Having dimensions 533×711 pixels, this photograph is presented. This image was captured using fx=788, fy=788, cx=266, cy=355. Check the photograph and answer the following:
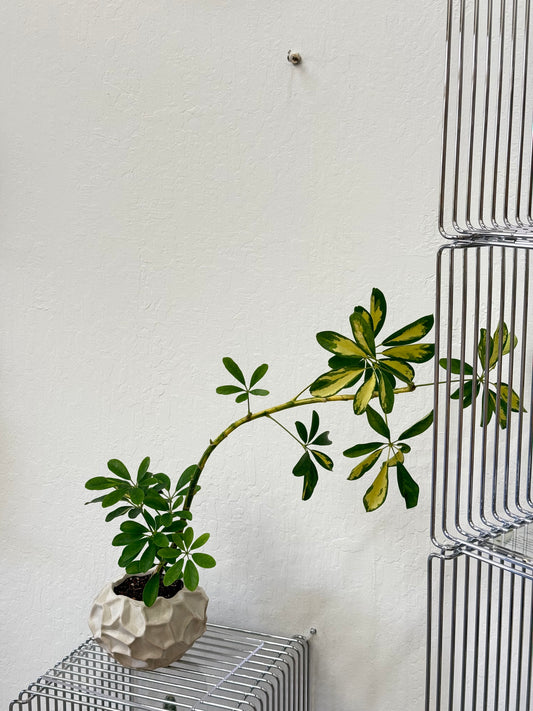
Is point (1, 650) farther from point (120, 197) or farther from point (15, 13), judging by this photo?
point (15, 13)

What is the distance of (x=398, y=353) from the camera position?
938 millimetres

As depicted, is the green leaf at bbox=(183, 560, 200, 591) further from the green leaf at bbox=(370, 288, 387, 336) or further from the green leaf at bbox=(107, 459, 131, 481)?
the green leaf at bbox=(370, 288, 387, 336)

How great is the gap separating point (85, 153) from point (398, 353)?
2.23 feet

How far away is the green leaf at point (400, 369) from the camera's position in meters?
0.93

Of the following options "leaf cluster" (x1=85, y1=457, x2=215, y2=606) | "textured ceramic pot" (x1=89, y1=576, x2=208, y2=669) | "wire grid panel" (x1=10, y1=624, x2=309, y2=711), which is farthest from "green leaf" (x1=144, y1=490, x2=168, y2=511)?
"wire grid panel" (x1=10, y1=624, x2=309, y2=711)

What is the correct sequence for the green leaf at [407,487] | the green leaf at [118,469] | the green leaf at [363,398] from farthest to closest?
the green leaf at [118,469] < the green leaf at [407,487] < the green leaf at [363,398]

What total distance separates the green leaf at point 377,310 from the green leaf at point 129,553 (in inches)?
16.7

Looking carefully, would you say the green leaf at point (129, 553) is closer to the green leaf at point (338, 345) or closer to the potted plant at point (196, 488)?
the potted plant at point (196, 488)

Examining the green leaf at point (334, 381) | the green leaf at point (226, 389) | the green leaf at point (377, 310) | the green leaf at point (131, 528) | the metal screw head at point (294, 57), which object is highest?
the metal screw head at point (294, 57)

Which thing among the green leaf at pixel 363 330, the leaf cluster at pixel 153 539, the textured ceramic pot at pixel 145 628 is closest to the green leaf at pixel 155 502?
the leaf cluster at pixel 153 539

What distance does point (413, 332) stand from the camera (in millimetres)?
918

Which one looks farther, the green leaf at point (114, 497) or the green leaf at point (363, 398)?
the green leaf at point (114, 497)

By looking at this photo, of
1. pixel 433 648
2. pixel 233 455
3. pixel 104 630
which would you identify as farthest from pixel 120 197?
pixel 433 648

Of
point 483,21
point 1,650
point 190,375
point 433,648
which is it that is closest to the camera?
point 483,21
